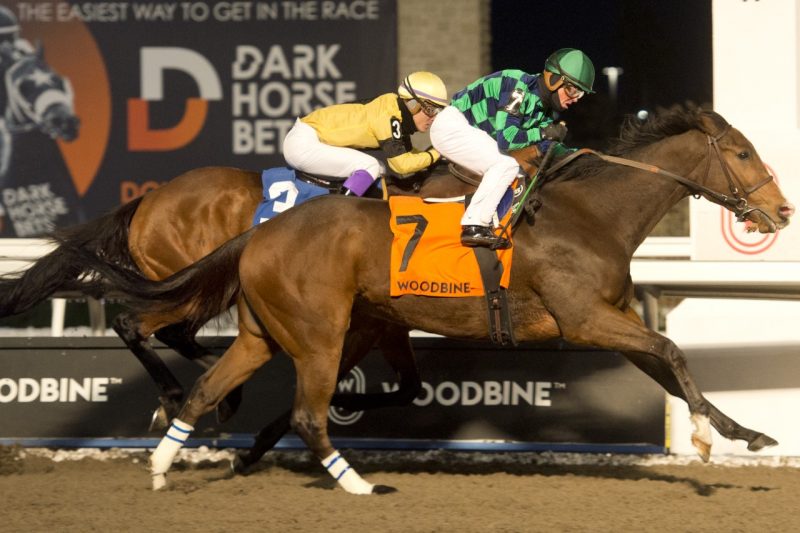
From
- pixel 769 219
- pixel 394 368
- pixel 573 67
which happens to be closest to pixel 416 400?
pixel 394 368

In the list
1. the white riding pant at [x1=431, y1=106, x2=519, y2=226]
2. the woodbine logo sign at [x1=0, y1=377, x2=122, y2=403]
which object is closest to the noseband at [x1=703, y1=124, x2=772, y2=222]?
the white riding pant at [x1=431, y1=106, x2=519, y2=226]

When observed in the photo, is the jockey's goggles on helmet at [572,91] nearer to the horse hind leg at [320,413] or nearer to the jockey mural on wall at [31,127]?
the horse hind leg at [320,413]

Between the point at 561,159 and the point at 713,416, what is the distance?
1.29 metres

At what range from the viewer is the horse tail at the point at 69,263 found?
664 cm

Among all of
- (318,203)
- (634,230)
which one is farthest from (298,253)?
(634,230)

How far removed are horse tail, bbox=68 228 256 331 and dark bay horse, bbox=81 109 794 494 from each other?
26mm

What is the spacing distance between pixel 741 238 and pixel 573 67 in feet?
5.74

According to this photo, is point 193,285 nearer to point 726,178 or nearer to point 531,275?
point 531,275

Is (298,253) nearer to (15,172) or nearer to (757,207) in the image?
(757,207)

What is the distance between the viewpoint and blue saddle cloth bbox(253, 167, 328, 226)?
657cm

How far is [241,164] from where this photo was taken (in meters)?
10.0

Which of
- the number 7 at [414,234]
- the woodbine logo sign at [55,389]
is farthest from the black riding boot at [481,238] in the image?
the woodbine logo sign at [55,389]

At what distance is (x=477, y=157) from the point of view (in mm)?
5781

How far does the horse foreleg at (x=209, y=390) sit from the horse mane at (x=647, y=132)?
152 cm
